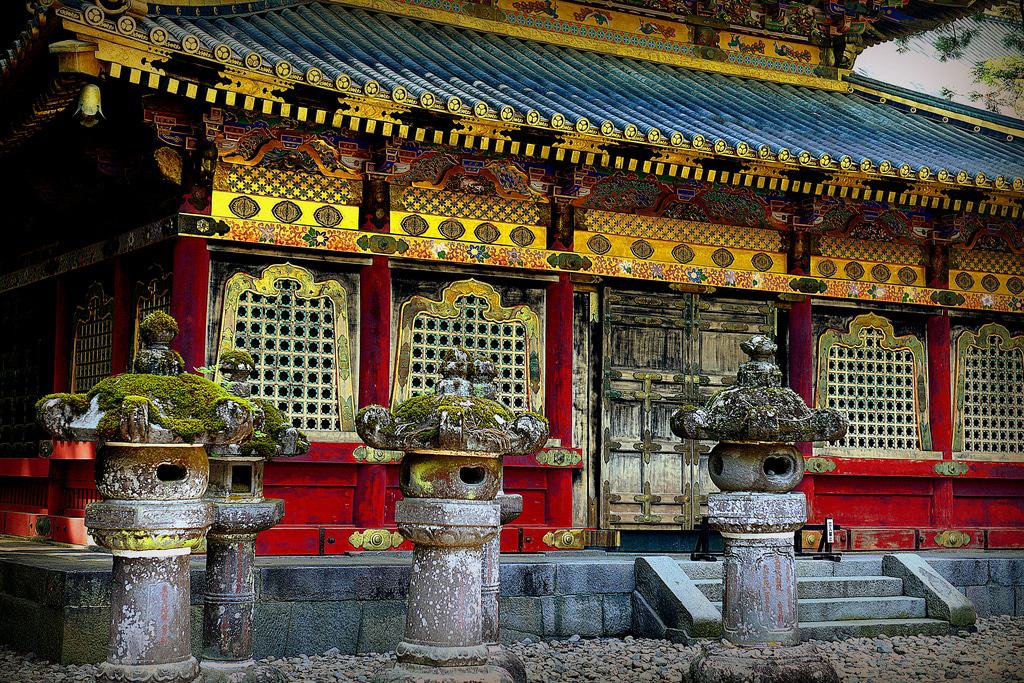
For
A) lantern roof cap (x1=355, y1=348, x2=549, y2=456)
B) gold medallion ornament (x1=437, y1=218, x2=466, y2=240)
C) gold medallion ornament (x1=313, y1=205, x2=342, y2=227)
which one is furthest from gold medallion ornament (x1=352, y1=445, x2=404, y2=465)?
lantern roof cap (x1=355, y1=348, x2=549, y2=456)

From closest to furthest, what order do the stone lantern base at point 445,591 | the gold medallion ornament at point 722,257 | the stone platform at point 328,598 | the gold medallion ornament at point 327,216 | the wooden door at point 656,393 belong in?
the stone lantern base at point 445,591
the stone platform at point 328,598
the gold medallion ornament at point 327,216
the wooden door at point 656,393
the gold medallion ornament at point 722,257

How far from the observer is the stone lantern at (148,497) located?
623 cm

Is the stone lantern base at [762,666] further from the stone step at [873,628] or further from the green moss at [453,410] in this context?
the stone step at [873,628]

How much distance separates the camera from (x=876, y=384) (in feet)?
47.0

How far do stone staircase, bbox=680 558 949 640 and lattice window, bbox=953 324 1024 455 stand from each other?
345cm

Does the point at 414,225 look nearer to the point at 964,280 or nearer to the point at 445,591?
the point at 445,591

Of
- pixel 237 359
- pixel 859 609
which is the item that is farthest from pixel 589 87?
pixel 237 359

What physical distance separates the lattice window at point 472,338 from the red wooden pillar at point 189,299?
2.07 m

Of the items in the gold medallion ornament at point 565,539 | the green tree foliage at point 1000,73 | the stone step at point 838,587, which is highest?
the green tree foliage at point 1000,73

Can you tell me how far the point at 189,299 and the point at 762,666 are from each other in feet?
20.6

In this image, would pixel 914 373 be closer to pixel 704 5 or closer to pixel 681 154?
pixel 681 154

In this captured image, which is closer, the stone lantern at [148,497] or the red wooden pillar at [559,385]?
the stone lantern at [148,497]

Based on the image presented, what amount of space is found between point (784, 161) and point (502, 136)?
3.05 m

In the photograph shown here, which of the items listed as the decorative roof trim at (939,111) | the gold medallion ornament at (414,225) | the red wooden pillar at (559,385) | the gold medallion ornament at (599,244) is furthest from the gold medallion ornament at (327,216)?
the decorative roof trim at (939,111)
